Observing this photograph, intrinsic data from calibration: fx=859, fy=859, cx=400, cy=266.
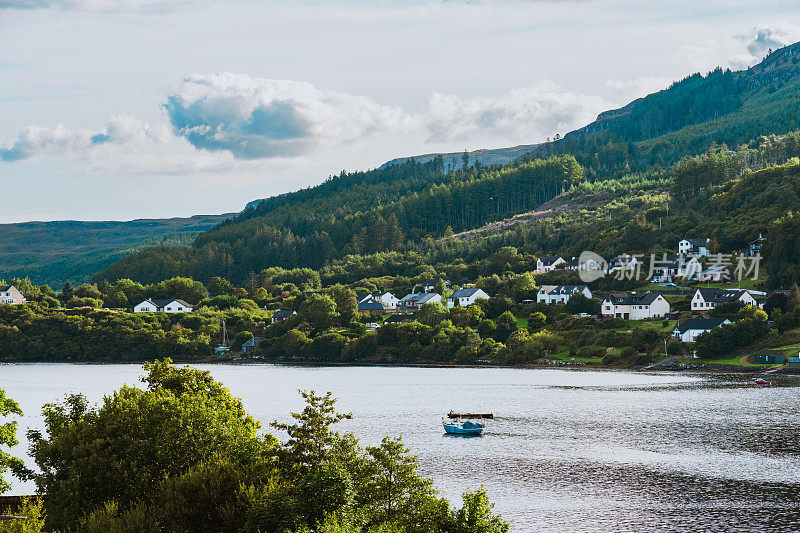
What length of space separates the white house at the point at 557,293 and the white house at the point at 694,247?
82.4ft

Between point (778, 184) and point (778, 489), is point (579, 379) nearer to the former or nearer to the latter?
point (778, 489)

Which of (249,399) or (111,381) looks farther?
(111,381)

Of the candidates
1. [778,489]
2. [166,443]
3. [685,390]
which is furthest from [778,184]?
[166,443]

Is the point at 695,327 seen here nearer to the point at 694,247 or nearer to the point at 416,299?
the point at 694,247

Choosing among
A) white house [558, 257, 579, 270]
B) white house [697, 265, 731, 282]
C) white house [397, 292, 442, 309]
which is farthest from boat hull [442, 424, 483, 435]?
white house [558, 257, 579, 270]

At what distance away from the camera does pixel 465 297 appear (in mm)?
180000

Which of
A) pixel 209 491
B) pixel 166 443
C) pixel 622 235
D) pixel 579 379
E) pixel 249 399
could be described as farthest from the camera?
pixel 622 235

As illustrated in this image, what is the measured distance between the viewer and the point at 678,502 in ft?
172

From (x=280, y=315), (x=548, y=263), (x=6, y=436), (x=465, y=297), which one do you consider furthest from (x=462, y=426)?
(x=548, y=263)

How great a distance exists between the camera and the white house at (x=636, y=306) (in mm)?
148750

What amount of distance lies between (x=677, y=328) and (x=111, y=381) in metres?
86.8

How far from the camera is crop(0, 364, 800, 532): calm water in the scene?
5116 centimetres

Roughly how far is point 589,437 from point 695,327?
6430 centimetres

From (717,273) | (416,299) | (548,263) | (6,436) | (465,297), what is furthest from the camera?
(548,263)
